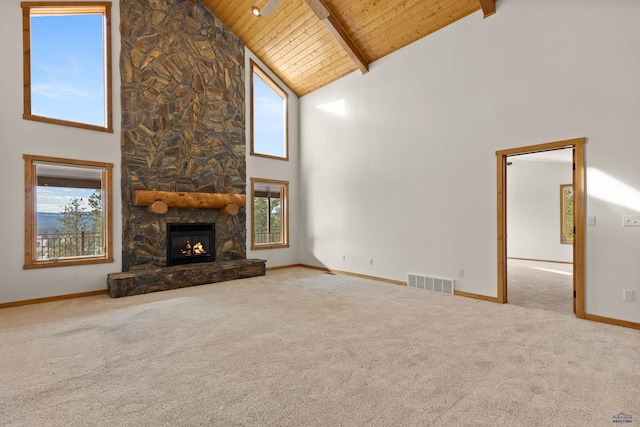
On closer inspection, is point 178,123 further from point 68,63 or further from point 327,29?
point 327,29

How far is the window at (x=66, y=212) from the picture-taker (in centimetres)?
465

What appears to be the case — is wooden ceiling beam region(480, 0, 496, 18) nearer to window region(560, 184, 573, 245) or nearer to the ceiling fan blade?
the ceiling fan blade

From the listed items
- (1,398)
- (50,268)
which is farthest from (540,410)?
(50,268)

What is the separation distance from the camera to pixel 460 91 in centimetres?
489

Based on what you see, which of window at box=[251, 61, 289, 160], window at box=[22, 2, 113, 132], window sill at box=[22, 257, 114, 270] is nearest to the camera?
window sill at box=[22, 257, 114, 270]

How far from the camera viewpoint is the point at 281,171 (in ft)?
25.1

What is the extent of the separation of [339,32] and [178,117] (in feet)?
11.2

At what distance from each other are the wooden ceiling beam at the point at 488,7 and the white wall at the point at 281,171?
4.51 meters

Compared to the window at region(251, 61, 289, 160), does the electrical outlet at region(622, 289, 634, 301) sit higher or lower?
lower

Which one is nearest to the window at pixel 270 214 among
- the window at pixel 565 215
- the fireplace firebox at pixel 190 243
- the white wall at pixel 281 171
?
the white wall at pixel 281 171

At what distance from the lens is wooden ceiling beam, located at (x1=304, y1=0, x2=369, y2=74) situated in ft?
17.2

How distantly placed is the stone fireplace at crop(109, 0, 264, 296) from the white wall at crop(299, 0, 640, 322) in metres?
1.93

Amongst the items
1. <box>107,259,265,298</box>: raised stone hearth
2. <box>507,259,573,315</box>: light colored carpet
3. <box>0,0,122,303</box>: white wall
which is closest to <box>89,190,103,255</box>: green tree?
<box>0,0,122,303</box>: white wall

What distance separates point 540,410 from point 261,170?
6374mm
